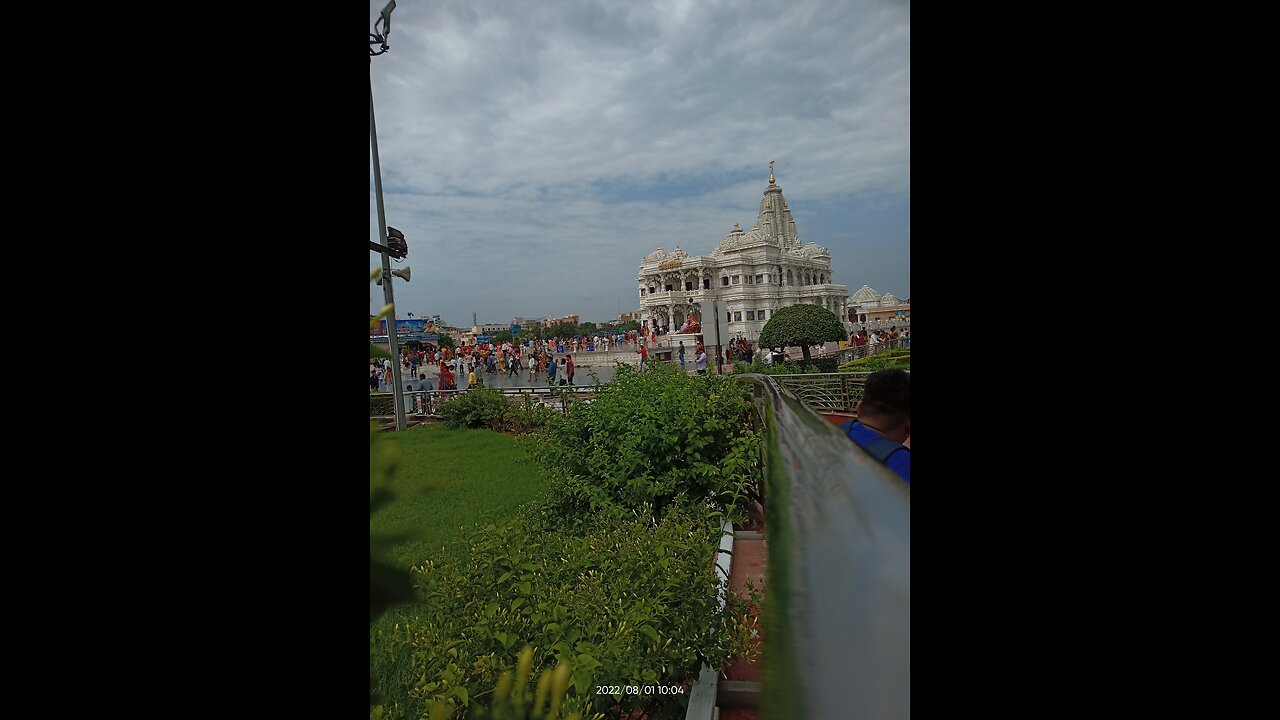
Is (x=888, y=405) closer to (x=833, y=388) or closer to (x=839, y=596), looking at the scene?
(x=839, y=596)

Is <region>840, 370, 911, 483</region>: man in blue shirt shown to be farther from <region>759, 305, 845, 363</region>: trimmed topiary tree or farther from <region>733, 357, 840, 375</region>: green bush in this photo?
<region>759, 305, 845, 363</region>: trimmed topiary tree

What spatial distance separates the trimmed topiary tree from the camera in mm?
15023

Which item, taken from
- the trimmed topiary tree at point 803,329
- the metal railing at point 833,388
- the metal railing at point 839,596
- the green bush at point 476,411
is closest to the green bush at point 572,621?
the metal railing at point 839,596

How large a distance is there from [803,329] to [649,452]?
38.3ft

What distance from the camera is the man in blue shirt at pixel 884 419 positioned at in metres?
0.67

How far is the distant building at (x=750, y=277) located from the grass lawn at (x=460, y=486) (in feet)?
89.1

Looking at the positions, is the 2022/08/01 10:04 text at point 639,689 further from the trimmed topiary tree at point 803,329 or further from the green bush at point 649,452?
the trimmed topiary tree at point 803,329

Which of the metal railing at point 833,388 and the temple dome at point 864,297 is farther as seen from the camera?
the temple dome at point 864,297
